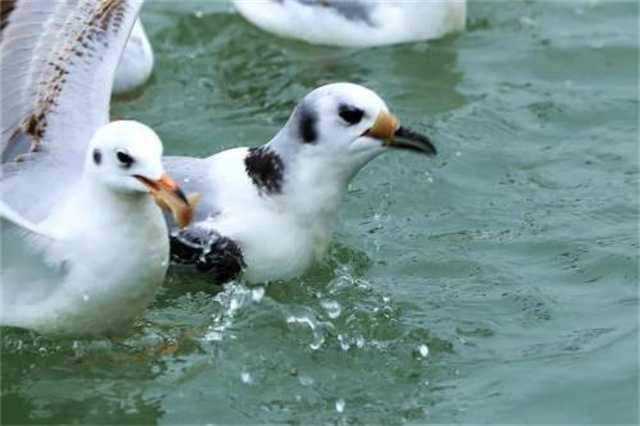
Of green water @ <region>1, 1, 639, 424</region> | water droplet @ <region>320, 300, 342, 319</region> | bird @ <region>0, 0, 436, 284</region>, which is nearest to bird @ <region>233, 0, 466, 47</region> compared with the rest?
green water @ <region>1, 1, 639, 424</region>

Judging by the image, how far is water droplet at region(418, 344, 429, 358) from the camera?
7.06 m

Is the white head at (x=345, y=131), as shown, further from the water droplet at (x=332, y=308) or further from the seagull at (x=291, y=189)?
the water droplet at (x=332, y=308)

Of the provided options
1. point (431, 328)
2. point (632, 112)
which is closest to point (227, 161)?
point (431, 328)

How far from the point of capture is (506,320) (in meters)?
7.43

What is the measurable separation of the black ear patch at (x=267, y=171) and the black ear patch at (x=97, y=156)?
1137 millimetres

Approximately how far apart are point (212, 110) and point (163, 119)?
326 millimetres

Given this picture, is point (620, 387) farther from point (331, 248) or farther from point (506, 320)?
point (331, 248)

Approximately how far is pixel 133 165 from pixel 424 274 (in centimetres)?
213

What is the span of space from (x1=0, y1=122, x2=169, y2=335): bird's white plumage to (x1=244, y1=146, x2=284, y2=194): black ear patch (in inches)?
34.3

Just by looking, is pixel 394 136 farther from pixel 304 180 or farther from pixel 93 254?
pixel 93 254

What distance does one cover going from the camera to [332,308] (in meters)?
7.39

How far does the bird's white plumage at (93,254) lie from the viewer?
248 inches

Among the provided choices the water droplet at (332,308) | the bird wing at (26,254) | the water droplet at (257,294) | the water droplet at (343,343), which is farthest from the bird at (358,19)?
the bird wing at (26,254)

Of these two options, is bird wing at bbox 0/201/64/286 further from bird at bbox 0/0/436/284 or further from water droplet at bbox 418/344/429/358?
water droplet at bbox 418/344/429/358
